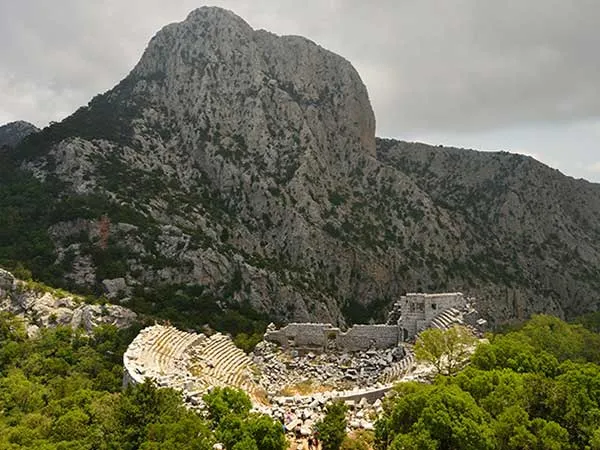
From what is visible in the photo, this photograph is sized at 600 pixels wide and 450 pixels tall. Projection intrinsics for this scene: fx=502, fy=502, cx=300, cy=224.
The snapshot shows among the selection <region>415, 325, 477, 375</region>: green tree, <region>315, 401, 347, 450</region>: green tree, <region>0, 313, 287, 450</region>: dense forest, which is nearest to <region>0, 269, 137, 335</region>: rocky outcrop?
<region>0, 313, 287, 450</region>: dense forest

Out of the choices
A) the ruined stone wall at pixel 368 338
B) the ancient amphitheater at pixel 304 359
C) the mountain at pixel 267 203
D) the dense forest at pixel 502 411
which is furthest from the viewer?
the mountain at pixel 267 203

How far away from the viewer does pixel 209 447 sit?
16000 millimetres

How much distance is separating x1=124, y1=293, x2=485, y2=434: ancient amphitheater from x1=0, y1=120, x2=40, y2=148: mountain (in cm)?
10393

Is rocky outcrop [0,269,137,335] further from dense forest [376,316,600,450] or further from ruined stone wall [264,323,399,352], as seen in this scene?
dense forest [376,316,600,450]

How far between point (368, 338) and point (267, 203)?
165 ft

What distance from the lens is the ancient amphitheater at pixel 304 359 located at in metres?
26.2

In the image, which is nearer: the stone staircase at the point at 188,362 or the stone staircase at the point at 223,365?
the stone staircase at the point at 188,362

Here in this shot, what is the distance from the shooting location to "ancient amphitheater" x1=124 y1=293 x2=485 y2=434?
86.1 feet

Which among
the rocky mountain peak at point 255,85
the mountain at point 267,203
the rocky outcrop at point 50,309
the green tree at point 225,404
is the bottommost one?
the rocky outcrop at point 50,309

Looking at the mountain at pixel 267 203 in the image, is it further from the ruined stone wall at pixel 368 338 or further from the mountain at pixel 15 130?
the mountain at pixel 15 130

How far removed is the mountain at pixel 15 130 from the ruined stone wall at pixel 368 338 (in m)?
107

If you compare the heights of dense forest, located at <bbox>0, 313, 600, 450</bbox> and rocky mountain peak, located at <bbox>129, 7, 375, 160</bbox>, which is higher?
rocky mountain peak, located at <bbox>129, 7, 375, 160</bbox>

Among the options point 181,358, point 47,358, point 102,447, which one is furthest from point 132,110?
point 102,447

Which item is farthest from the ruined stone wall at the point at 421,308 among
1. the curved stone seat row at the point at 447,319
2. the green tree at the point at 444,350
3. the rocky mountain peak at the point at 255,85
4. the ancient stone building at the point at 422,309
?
the rocky mountain peak at the point at 255,85
